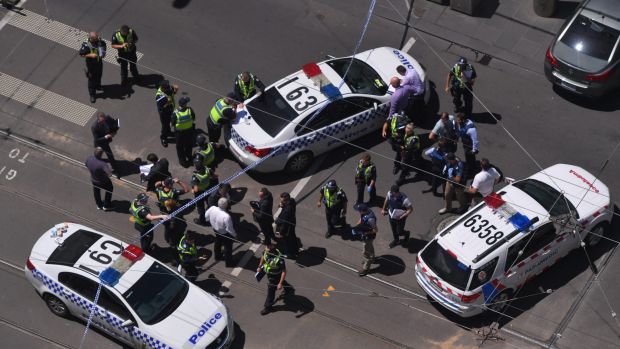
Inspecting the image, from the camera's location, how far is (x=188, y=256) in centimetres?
1788

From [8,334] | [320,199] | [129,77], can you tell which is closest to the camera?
[8,334]

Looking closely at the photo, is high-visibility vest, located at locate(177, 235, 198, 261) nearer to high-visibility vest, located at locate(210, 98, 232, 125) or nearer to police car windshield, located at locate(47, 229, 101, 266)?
police car windshield, located at locate(47, 229, 101, 266)

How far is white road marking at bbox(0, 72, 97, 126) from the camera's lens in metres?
21.4

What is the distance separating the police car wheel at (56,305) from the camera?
17500 mm

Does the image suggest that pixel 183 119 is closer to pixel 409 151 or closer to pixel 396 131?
pixel 396 131

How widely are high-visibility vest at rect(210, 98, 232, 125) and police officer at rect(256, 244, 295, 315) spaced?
3.50 m

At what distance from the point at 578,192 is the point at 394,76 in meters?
4.71

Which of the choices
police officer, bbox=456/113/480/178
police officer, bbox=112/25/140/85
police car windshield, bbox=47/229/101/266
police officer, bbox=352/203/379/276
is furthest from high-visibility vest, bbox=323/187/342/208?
police officer, bbox=112/25/140/85

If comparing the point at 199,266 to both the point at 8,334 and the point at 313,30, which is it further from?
the point at 313,30

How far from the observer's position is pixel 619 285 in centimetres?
1848

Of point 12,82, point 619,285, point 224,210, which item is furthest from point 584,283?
point 12,82

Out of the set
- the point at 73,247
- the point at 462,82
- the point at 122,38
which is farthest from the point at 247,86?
the point at 73,247

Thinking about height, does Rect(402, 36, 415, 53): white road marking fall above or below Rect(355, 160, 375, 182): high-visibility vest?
above

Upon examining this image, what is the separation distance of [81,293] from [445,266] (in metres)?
6.62
